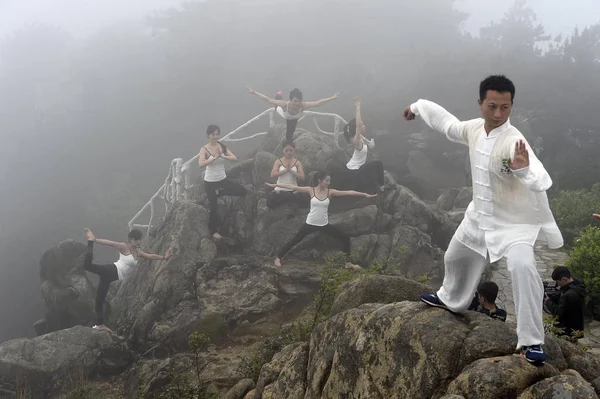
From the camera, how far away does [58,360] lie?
8.47m

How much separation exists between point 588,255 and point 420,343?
529 centimetres

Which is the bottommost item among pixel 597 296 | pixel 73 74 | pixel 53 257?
pixel 53 257

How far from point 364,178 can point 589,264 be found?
16.4 feet

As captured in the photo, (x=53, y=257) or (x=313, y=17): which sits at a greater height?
(x=313, y=17)

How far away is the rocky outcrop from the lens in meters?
2.77

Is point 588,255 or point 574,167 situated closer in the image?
point 588,255

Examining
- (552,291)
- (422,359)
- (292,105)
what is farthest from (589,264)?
(292,105)

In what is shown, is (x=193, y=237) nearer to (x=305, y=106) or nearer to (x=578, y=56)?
(x=305, y=106)

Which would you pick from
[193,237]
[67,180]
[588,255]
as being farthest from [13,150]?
[588,255]

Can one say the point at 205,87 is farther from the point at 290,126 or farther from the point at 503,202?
the point at 503,202

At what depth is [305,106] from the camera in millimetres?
10977

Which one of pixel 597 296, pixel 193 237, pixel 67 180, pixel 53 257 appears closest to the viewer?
pixel 597 296

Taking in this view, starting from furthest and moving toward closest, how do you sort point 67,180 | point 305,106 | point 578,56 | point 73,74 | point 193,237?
point 73,74
point 67,180
point 578,56
point 305,106
point 193,237

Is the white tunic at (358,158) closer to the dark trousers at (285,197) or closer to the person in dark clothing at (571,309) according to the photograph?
the dark trousers at (285,197)
